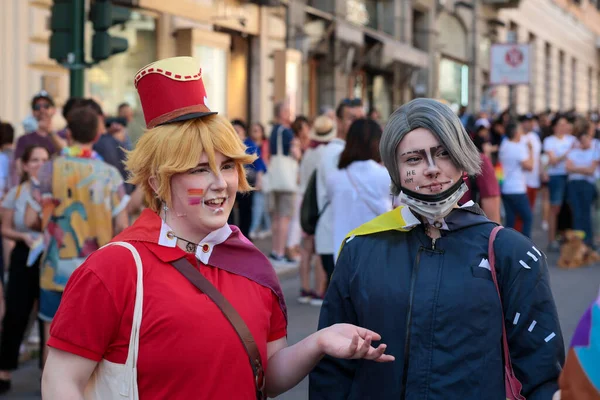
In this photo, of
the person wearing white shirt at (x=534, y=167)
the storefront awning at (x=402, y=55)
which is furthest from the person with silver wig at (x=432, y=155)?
the storefront awning at (x=402, y=55)

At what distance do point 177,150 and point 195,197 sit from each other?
0.13 metres

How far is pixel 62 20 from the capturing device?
9.26 meters

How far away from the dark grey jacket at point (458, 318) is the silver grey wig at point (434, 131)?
167mm

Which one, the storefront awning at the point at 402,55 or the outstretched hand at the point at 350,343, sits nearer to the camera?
the outstretched hand at the point at 350,343

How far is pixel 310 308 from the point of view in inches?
366

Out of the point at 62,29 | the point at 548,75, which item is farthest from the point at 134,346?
the point at 548,75

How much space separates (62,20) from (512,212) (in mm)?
6446

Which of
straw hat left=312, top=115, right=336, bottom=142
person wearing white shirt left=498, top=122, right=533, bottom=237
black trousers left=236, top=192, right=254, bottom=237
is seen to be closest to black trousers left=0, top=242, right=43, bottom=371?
straw hat left=312, top=115, right=336, bottom=142

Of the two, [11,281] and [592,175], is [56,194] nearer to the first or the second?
[11,281]

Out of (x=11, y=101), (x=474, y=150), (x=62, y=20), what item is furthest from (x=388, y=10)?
(x=474, y=150)

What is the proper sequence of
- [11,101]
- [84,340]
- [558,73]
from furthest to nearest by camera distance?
[558,73], [11,101], [84,340]

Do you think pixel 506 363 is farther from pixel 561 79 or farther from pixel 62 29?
pixel 561 79

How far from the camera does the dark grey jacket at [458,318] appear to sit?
2.68 meters

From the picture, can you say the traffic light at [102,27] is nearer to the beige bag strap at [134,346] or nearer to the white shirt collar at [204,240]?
the white shirt collar at [204,240]
